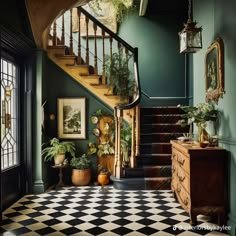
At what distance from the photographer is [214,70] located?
396cm

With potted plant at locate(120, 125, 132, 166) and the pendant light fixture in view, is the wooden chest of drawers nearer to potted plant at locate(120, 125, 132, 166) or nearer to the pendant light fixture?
the pendant light fixture

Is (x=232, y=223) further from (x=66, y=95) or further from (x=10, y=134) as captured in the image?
(x=66, y=95)

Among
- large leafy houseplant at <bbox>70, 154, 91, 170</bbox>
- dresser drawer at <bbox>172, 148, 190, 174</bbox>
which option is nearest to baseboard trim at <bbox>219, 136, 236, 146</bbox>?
dresser drawer at <bbox>172, 148, 190, 174</bbox>

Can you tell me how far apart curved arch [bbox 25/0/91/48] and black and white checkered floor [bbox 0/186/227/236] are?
9.30ft

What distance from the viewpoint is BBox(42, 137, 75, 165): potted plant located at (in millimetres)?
5555

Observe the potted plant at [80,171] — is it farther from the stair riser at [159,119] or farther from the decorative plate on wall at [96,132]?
the stair riser at [159,119]

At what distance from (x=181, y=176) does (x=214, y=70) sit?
1.48 m

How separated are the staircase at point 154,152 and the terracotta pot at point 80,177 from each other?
2.14 feet

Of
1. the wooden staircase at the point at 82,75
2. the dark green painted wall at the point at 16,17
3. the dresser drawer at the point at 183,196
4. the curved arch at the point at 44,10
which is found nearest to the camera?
the dresser drawer at the point at 183,196

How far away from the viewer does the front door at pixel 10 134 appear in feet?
14.9

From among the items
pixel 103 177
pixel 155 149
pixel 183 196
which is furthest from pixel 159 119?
pixel 183 196

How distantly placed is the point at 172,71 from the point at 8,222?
5.40 metres

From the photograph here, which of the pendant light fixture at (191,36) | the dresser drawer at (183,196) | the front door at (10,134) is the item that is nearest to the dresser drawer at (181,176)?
the dresser drawer at (183,196)

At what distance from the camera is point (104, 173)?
575 cm
